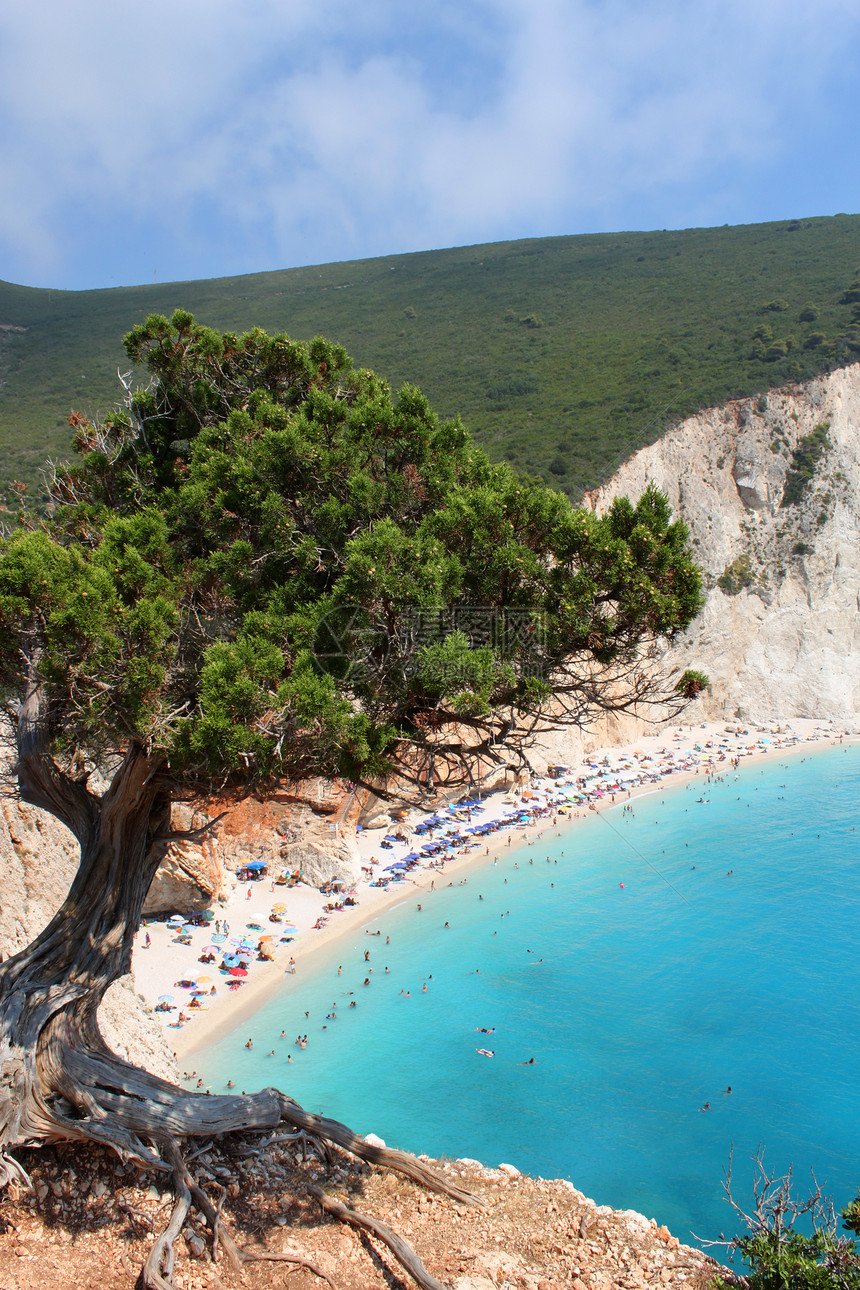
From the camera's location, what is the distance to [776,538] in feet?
167

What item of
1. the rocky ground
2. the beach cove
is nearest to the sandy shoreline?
→ the beach cove

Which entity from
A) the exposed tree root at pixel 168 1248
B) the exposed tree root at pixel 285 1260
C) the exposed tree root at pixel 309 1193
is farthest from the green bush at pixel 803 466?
the exposed tree root at pixel 168 1248

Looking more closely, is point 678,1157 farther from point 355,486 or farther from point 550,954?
point 355,486

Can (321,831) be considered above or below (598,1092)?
above

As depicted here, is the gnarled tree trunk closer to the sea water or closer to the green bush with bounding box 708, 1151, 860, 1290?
the green bush with bounding box 708, 1151, 860, 1290

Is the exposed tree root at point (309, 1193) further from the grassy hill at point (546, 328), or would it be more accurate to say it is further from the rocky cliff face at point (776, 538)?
the rocky cliff face at point (776, 538)

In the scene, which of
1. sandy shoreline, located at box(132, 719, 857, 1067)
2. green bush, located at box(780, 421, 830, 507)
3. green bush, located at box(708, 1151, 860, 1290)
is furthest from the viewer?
green bush, located at box(780, 421, 830, 507)

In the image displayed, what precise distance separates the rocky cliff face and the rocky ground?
43725 millimetres

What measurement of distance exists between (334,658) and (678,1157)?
47.6ft

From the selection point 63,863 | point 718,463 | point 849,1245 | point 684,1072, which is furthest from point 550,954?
point 718,463

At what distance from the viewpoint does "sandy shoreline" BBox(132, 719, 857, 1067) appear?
18.1 m

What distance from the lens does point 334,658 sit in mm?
5836

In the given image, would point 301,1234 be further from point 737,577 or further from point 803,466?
point 803,466

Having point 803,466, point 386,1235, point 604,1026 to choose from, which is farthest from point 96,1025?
point 803,466
